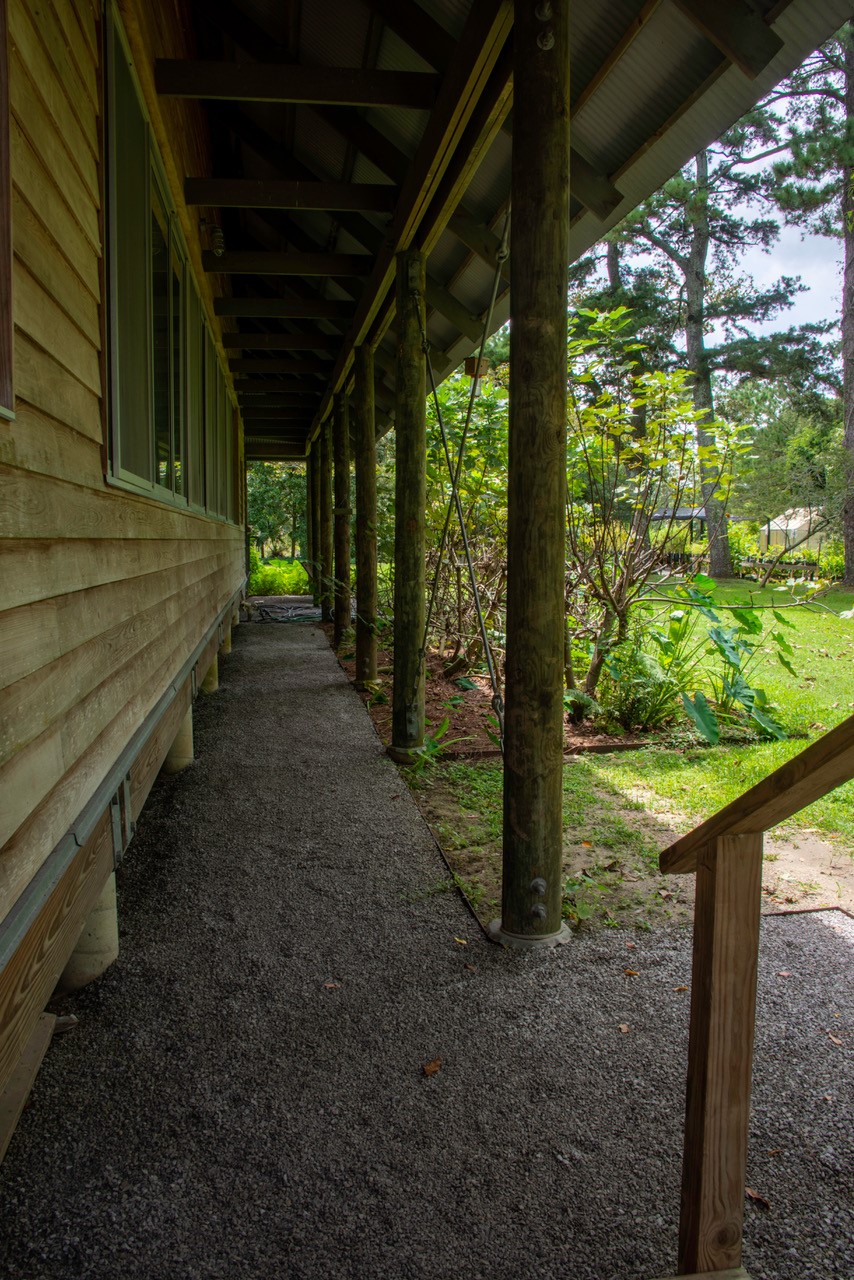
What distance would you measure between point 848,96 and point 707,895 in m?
19.7

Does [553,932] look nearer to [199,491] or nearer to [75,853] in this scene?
[75,853]

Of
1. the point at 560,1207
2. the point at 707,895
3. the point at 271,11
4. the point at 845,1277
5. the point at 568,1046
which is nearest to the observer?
the point at 707,895

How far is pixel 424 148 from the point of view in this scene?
3852mm

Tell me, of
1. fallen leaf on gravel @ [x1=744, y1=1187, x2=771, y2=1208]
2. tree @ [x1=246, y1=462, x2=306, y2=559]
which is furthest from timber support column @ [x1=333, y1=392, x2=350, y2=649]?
tree @ [x1=246, y1=462, x2=306, y2=559]

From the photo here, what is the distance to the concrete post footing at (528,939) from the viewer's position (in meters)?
2.86

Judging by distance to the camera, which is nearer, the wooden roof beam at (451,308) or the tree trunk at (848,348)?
the wooden roof beam at (451,308)

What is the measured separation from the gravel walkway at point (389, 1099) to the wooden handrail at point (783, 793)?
0.88 m

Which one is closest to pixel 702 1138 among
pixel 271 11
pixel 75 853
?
pixel 75 853

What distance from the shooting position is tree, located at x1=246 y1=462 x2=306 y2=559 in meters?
29.6

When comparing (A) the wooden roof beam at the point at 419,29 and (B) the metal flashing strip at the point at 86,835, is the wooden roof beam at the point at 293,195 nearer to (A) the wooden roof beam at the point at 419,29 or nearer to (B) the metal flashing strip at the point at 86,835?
(A) the wooden roof beam at the point at 419,29

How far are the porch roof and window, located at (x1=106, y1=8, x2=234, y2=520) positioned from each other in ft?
1.62

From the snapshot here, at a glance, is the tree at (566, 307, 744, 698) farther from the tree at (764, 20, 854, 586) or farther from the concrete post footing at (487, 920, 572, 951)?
the tree at (764, 20, 854, 586)

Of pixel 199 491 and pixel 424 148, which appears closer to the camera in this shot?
pixel 424 148

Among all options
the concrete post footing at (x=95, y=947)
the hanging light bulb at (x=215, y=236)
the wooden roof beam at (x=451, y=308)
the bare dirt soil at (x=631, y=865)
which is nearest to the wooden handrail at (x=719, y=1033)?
the bare dirt soil at (x=631, y=865)
